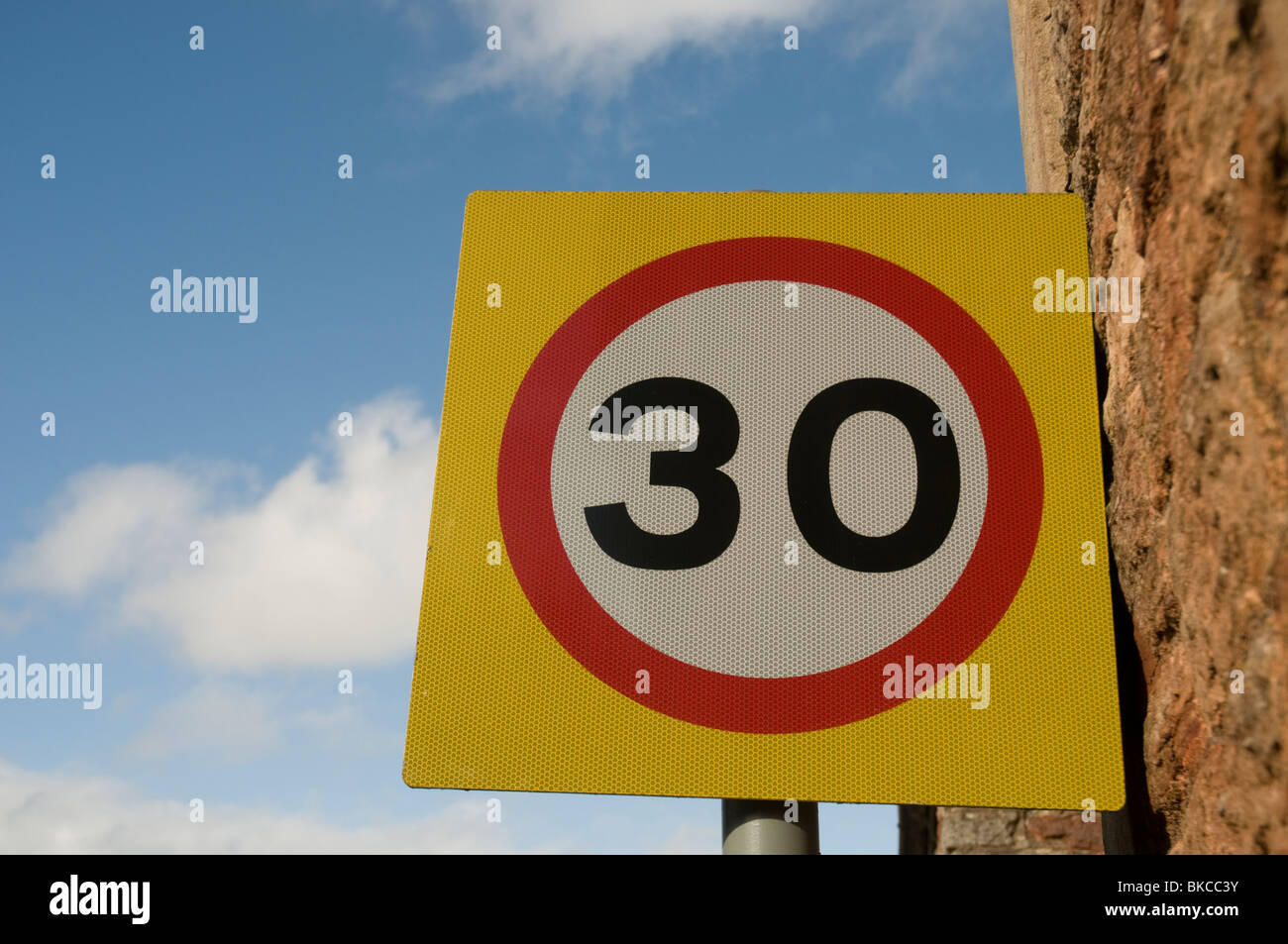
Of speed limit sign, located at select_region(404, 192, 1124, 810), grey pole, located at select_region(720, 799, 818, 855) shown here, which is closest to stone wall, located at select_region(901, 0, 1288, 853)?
speed limit sign, located at select_region(404, 192, 1124, 810)

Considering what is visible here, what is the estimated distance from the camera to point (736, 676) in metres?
1.07

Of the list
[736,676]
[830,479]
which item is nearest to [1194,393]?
[830,479]

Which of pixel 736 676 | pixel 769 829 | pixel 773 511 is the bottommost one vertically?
pixel 769 829

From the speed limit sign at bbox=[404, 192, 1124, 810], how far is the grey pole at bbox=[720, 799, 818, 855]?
3cm

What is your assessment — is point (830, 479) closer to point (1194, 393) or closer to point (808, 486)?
point (808, 486)

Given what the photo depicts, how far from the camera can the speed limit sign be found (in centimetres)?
105

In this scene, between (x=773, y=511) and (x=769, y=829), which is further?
(x=773, y=511)

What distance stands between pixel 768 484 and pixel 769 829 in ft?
1.29

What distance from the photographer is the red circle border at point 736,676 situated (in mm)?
1063

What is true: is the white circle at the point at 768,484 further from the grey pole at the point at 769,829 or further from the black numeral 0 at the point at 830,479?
the grey pole at the point at 769,829

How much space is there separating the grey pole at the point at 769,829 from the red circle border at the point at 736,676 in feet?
0.27

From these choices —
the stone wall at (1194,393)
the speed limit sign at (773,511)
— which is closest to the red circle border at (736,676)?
the speed limit sign at (773,511)
